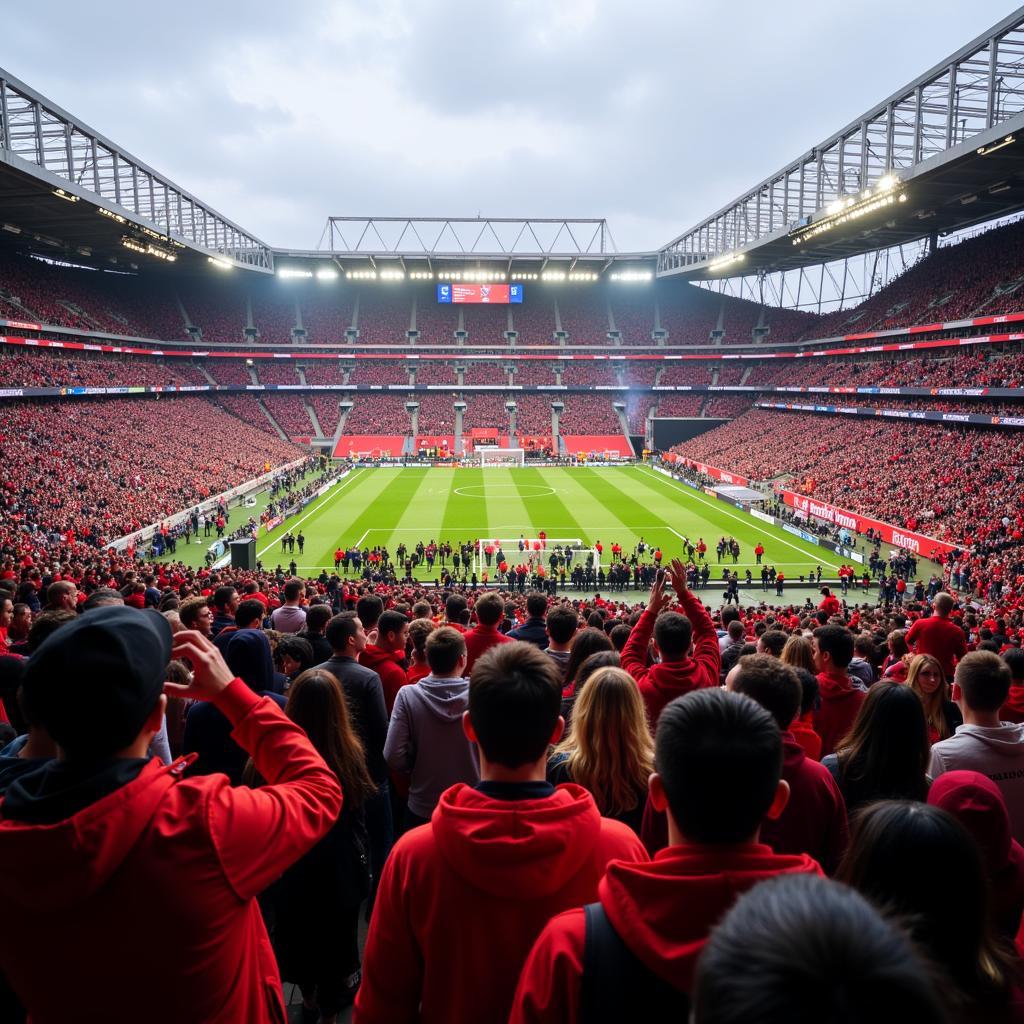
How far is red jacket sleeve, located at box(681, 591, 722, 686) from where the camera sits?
18.7ft

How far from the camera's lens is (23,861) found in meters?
1.94

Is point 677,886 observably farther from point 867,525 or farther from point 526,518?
point 526,518

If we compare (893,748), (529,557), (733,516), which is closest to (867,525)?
(733,516)

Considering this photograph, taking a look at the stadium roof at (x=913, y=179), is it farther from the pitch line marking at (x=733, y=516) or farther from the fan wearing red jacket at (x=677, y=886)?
the fan wearing red jacket at (x=677, y=886)

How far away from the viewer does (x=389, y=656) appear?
22.9 feet

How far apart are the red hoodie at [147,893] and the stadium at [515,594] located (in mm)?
15

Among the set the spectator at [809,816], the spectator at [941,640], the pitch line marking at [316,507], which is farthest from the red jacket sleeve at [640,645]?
the pitch line marking at [316,507]

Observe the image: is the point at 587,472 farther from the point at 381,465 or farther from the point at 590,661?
the point at 590,661

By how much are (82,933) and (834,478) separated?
153ft

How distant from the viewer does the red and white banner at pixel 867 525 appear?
3061 centimetres

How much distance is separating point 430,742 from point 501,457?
61.3 m

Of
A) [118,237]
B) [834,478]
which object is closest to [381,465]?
[118,237]

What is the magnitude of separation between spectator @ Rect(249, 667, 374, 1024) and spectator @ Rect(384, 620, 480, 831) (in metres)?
0.74

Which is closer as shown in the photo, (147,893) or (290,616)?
(147,893)
